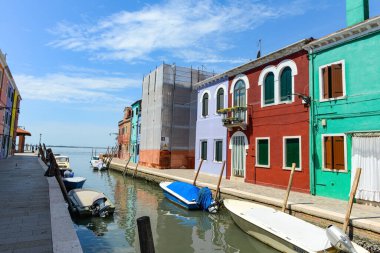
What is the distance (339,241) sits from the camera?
6.13 meters

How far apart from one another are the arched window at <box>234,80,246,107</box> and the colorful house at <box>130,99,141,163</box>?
2012cm

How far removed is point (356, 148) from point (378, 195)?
1.83m

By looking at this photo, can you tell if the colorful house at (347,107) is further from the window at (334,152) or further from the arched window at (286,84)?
the arched window at (286,84)

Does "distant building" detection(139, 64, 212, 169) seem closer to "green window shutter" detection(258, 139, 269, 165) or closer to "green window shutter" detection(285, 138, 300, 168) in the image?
"green window shutter" detection(258, 139, 269, 165)

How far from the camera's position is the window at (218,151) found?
18781 millimetres

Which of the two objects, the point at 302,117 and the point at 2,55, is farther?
the point at 2,55

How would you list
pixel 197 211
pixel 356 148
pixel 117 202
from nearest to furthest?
pixel 356 148 < pixel 197 211 < pixel 117 202

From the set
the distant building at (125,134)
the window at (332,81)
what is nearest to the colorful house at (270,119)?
the window at (332,81)

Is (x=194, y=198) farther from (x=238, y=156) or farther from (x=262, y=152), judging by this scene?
(x=238, y=156)

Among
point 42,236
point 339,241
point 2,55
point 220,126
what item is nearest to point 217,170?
point 220,126

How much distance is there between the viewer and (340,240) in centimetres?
611

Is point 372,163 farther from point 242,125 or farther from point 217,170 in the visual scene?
point 217,170

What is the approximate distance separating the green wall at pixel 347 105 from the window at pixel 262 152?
284cm

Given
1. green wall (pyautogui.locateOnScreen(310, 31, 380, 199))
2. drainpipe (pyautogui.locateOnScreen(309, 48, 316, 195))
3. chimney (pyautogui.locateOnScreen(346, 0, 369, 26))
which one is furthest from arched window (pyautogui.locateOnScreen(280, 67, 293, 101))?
chimney (pyautogui.locateOnScreen(346, 0, 369, 26))
